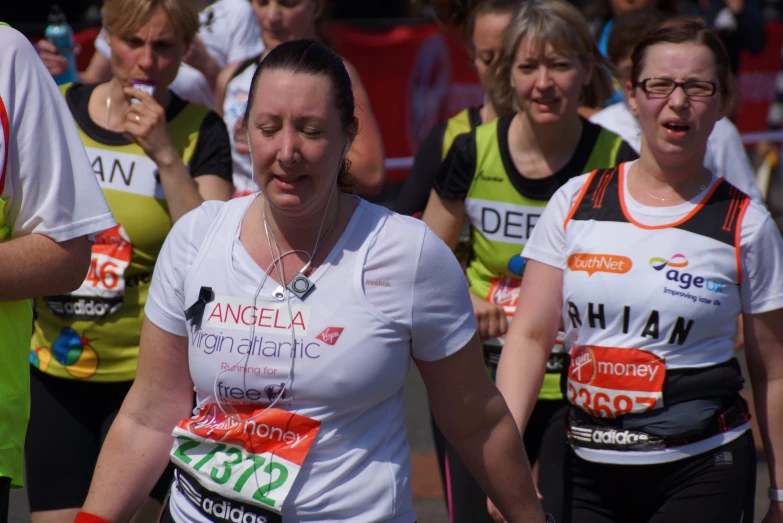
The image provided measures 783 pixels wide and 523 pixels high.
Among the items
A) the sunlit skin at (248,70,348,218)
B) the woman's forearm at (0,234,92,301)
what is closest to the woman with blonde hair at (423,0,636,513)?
the sunlit skin at (248,70,348,218)

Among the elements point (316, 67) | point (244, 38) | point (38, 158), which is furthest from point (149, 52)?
point (244, 38)

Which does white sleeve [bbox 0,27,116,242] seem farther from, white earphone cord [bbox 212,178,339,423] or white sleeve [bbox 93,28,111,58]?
white sleeve [bbox 93,28,111,58]

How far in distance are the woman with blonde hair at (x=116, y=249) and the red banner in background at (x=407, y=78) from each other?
6.93 metres

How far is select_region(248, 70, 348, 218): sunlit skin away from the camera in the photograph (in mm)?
2479

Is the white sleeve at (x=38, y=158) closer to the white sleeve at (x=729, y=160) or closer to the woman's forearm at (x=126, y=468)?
the woman's forearm at (x=126, y=468)

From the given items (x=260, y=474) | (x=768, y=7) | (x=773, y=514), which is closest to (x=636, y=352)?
(x=773, y=514)

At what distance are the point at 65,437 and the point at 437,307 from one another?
1765 mm

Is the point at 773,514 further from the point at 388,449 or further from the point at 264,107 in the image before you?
the point at 264,107

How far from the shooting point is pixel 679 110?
332cm

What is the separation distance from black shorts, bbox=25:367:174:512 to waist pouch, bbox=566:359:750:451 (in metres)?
1.50

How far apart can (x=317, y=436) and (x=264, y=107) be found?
0.72 m

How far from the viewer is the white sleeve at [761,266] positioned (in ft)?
10.5

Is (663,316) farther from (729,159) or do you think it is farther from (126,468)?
(126,468)

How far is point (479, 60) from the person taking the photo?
4625 millimetres
